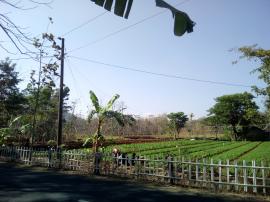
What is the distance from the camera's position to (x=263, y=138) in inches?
2516

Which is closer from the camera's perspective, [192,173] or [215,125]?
[192,173]

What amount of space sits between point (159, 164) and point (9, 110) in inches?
920

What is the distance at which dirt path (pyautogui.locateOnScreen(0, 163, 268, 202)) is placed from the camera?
989 cm

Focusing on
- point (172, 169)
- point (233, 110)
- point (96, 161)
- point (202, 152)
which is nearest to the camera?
point (172, 169)

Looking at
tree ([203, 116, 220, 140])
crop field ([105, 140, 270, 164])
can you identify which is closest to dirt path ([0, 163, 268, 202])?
crop field ([105, 140, 270, 164])

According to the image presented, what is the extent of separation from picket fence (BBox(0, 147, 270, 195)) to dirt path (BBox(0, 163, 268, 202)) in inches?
23.3

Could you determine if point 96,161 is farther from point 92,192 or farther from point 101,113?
point 92,192

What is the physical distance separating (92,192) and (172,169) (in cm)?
363

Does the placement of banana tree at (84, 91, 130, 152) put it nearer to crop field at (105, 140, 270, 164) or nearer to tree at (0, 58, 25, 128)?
crop field at (105, 140, 270, 164)

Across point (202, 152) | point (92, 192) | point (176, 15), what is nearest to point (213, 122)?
point (202, 152)

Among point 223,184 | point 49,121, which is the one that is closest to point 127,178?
point 223,184

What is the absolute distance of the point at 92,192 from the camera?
10.9 meters

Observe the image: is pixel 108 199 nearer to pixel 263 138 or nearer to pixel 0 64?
pixel 0 64

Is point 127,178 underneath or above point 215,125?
underneath
